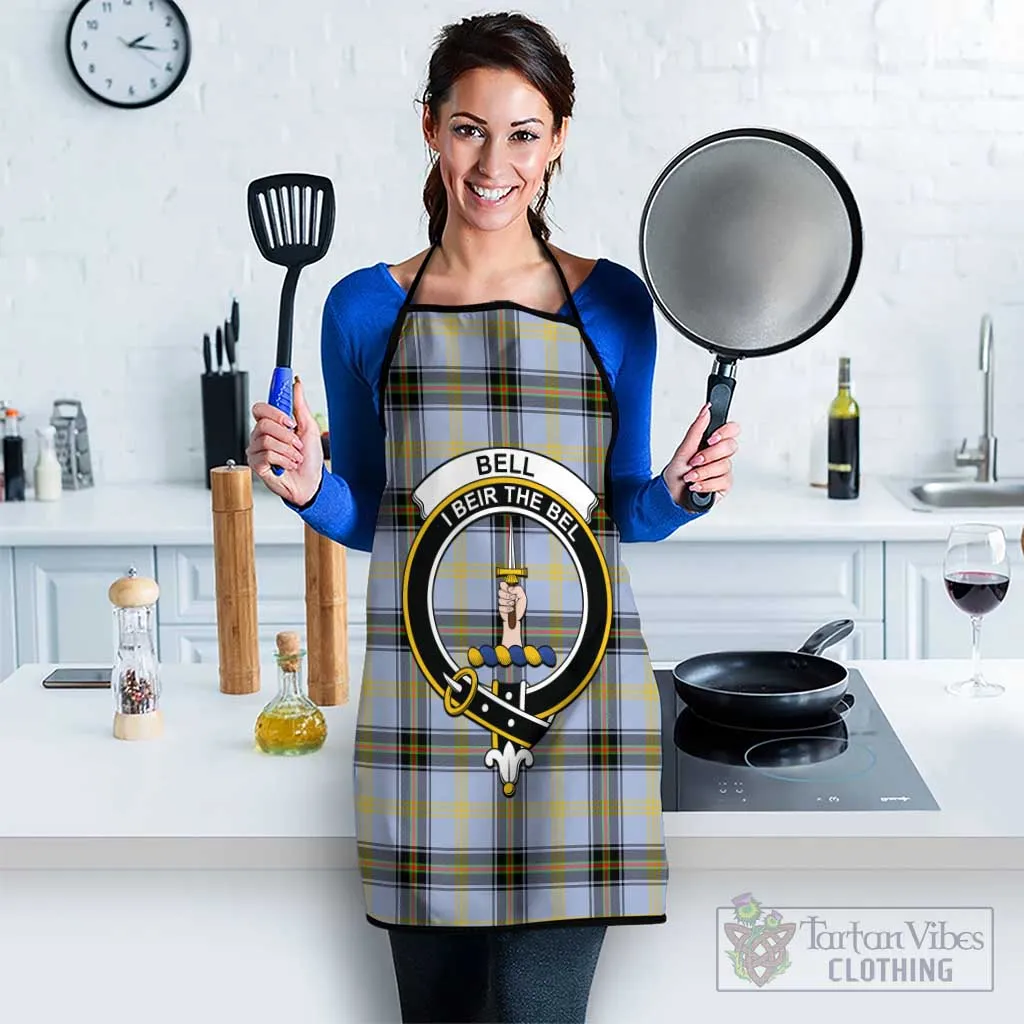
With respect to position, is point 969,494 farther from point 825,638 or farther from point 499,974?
point 499,974

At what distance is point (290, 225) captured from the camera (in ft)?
4.63

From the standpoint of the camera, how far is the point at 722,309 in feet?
4.78

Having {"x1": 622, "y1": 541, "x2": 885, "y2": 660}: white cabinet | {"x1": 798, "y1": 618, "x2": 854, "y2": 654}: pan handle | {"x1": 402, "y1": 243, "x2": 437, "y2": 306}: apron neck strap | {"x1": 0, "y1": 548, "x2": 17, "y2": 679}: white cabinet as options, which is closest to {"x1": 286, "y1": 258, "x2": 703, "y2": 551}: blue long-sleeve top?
{"x1": 402, "y1": 243, "x2": 437, "y2": 306}: apron neck strap

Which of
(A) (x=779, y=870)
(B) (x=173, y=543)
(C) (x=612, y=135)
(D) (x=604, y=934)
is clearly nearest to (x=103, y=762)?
(D) (x=604, y=934)

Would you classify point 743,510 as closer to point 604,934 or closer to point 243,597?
point 243,597

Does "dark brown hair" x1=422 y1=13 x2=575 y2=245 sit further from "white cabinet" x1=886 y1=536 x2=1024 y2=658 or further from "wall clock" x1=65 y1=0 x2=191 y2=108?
"wall clock" x1=65 y1=0 x2=191 y2=108

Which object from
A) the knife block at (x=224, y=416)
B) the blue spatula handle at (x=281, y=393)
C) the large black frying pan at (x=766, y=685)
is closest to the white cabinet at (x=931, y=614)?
the large black frying pan at (x=766, y=685)

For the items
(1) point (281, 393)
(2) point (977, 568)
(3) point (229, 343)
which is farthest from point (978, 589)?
(3) point (229, 343)

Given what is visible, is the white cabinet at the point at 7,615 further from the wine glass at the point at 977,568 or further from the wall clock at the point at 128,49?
the wine glass at the point at 977,568

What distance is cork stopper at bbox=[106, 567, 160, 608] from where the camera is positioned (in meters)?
1.63

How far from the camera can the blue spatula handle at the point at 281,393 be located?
1.37 m

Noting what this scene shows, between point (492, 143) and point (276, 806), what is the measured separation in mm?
706

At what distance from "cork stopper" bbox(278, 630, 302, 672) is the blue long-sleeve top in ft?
0.40

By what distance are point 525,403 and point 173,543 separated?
1.85m
